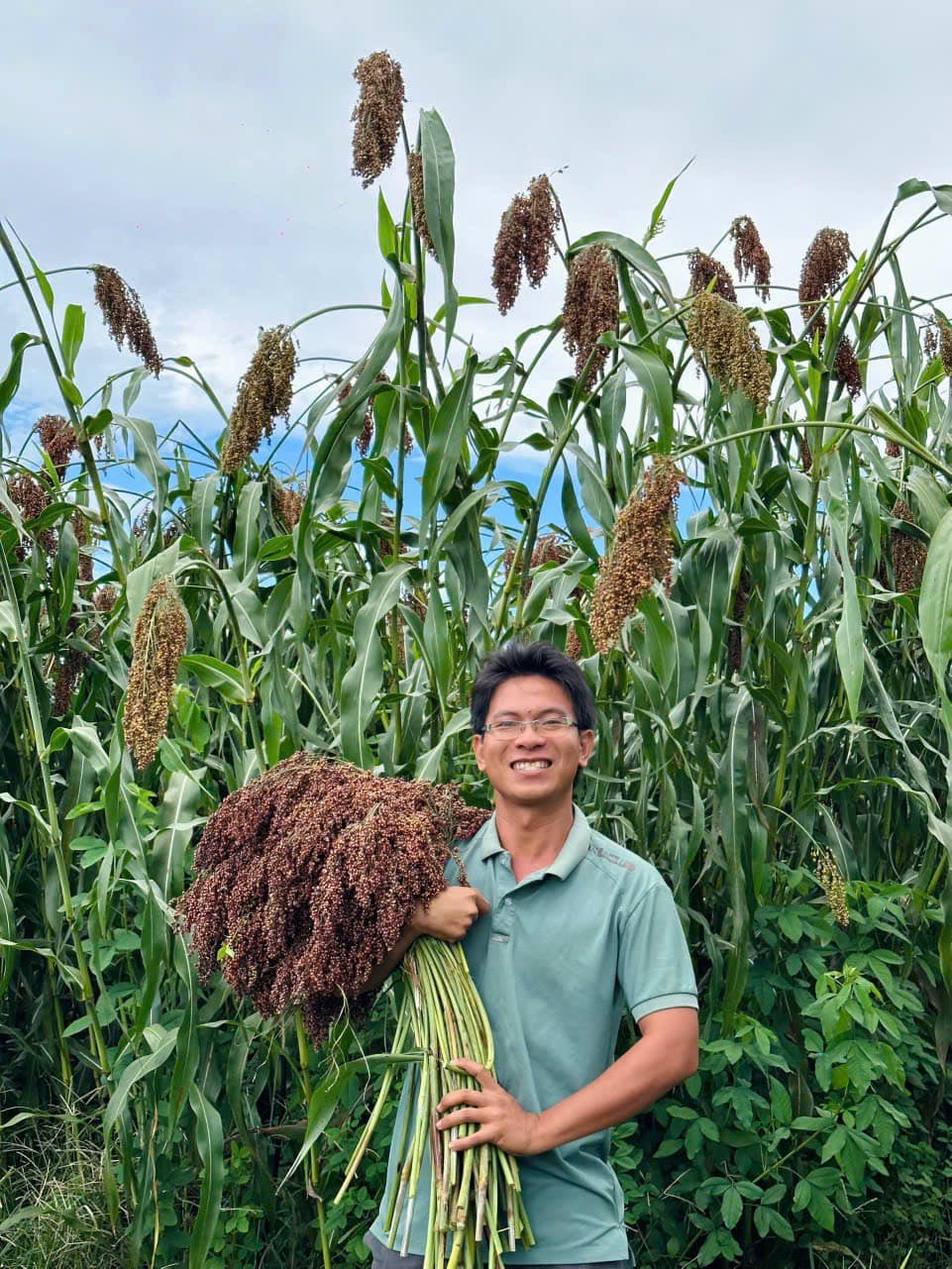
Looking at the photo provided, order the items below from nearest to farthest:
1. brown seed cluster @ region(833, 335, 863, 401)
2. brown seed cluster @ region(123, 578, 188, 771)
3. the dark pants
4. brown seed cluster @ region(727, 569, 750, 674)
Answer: the dark pants
brown seed cluster @ region(123, 578, 188, 771)
brown seed cluster @ region(833, 335, 863, 401)
brown seed cluster @ region(727, 569, 750, 674)

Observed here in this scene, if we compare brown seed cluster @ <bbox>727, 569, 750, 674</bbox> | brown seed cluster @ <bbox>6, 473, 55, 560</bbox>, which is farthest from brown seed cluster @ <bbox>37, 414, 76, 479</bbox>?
brown seed cluster @ <bbox>727, 569, 750, 674</bbox>

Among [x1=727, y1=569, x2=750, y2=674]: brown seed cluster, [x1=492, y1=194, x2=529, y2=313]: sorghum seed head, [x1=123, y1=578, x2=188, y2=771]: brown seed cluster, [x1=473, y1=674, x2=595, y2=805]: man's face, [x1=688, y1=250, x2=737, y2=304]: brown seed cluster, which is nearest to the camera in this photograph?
[x1=473, y1=674, x2=595, y2=805]: man's face

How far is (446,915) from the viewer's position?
5.65 feet

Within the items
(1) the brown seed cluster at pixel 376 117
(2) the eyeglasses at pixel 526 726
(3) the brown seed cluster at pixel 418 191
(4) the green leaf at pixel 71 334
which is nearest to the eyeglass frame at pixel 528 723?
(2) the eyeglasses at pixel 526 726

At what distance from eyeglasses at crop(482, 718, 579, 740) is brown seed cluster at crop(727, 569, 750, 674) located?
1.36 metres

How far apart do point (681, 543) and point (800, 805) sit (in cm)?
76

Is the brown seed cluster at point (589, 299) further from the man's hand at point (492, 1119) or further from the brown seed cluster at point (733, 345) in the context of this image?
the man's hand at point (492, 1119)

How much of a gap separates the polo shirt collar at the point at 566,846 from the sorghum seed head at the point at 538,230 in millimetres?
1263

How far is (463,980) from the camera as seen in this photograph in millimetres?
1732

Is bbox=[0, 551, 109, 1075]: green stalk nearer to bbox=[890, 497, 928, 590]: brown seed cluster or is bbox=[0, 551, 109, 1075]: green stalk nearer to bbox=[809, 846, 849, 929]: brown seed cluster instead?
bbox=[809, 846, 849, 929]: brown seed cluster

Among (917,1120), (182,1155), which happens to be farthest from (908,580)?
(182,1155)

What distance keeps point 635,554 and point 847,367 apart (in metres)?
1.36

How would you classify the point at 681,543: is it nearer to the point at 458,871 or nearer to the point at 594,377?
the point at 594,377

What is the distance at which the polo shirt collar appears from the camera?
1.79 m
